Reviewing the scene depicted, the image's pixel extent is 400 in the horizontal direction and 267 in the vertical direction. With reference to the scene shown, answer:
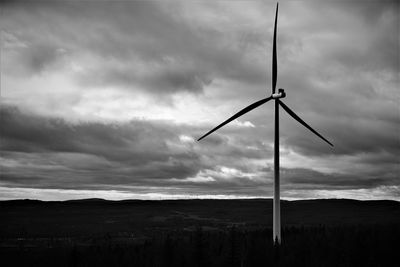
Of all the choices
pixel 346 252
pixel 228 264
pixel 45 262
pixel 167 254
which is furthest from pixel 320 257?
pixel 45 262

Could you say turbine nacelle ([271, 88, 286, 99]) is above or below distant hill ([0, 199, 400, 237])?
above

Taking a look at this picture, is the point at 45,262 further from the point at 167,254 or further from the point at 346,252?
the point at 346,252

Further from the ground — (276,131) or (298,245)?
(276,131)

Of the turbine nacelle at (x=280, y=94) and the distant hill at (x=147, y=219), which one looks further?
the distant hill at (x=147, y=219)

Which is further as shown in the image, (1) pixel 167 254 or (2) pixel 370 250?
(2) pixel 370 250

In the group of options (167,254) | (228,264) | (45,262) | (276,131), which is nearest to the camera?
(228,264)

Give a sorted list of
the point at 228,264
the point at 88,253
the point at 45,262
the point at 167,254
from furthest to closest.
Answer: the point at 88,253 < the point at 45,262 < the point at 167,254 < the point at 228,264

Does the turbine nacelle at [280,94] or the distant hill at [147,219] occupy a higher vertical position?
the turbine nacelle at [280,94]

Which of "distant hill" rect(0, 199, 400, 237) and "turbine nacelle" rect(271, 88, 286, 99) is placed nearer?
"turbine nacelle" rect(271, 88, 286, 99)

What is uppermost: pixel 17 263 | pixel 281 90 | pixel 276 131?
pixel 281 90

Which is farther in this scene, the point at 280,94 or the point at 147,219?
the point at 147,219

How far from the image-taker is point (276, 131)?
87.9 ft

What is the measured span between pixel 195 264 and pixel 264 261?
11.7 feet

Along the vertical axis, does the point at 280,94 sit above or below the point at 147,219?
above
